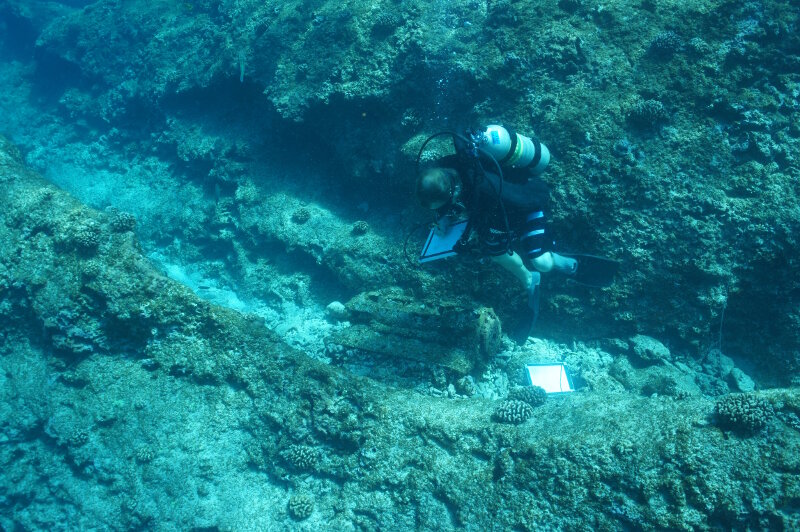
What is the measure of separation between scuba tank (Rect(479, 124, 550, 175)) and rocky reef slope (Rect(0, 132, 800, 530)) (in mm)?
3030

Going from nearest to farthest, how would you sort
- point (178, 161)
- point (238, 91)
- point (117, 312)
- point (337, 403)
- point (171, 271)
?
1. point (337, 403)
2. point (117, 312)
3. point (171, 271)
4. point (238, 91)
5. point (178, 161)

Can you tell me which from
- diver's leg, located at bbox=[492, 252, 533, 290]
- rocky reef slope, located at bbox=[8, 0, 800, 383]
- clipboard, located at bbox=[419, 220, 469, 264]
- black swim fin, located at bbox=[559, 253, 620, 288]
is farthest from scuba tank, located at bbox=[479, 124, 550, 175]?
black swim fin, located at bbox=[559, 253, 620, 288]

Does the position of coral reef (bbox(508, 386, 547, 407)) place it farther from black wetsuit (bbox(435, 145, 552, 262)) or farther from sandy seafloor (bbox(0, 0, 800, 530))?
black wetsuit (bbox(435, 145, 552, 262))

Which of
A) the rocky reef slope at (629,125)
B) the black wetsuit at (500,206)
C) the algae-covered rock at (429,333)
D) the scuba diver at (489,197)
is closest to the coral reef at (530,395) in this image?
the algae-covered rock at (429,333)

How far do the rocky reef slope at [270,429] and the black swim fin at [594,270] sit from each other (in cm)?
124

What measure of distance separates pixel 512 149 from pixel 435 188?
1.35 meters

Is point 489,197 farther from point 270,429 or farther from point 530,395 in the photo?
point 270,429

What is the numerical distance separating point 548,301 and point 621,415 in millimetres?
2330

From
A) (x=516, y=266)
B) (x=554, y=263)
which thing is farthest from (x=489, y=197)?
(x=554, y=263)

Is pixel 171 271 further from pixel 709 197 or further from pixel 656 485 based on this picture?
pixel 709 197

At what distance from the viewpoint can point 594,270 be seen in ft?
19.3

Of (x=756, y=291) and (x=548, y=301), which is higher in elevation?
(x=756, y=291)

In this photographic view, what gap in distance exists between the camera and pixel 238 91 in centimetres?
1122

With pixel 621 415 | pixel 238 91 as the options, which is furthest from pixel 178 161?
pixel 621 415
